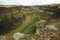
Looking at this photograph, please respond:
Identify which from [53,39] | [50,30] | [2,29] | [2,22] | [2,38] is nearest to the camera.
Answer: [53,39]

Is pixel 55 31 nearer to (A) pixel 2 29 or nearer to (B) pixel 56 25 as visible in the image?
(B) pixel 56 25

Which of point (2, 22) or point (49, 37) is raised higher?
point (2, 22)

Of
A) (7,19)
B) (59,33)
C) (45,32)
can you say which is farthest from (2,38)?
(7,19)

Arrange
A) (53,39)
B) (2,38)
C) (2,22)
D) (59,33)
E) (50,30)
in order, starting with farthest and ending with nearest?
1. (2,22)
2. (2,38)
3. (50,30)
4. (59,33)
5. (53,39)

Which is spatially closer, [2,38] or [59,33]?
[59,33]

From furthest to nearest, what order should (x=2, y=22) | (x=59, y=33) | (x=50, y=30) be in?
1. (x=2, y=22)
2. (x=50, y=30)
3. (x=59, y=33)

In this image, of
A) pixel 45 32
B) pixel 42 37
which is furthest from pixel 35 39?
pixel 45 32

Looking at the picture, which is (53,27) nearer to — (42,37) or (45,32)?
(45,32)

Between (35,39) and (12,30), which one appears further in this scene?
(12,30)

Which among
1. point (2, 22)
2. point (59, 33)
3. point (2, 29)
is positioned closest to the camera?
point (59, 33)
